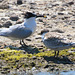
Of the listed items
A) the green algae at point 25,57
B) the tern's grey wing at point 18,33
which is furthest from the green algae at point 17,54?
the tern's grey wing at point 18,33

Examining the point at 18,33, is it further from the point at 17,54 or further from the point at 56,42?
the point at 56,42

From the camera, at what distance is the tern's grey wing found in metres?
11.8

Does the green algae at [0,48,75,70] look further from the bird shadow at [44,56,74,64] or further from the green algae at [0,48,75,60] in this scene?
the bird shadow at [44,56,74,64]

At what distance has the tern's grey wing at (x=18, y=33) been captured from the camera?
464 inches

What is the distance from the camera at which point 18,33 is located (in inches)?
464

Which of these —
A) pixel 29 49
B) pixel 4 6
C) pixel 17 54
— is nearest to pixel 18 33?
pixel 29 49

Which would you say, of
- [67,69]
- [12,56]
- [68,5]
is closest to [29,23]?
[12,56]

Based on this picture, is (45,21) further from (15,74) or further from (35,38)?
(15,74)

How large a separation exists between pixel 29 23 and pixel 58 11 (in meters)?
4.03

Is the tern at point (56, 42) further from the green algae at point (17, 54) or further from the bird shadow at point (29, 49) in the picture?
the bird shadow at point (29, 49)

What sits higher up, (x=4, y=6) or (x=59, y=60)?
(x=4, y=6)

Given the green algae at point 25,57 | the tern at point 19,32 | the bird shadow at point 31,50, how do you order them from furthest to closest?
the tern at point 19,32, the bird shadow at point 31,50, the green algae at point 25,57

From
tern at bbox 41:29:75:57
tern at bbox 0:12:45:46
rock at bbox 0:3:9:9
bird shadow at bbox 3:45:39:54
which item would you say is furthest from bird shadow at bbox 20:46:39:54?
rock at bbox 0:3:9:9

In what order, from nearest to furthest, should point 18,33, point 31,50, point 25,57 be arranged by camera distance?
point 25,57
point 31,50
point 18,33
